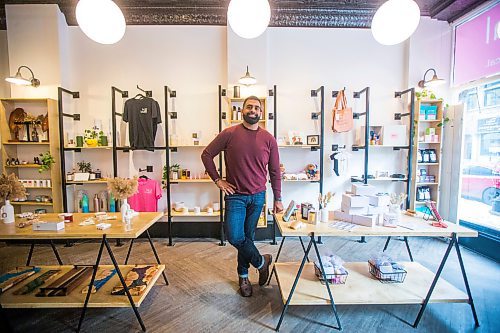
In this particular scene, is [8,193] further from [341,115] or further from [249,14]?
[341,115]

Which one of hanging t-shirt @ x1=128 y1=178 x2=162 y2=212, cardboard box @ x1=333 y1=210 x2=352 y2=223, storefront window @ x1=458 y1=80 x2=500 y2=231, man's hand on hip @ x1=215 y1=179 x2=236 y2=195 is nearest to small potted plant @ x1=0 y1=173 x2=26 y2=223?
hanging t-shirt @ x1=128 y1=178 x2=162 y2=212

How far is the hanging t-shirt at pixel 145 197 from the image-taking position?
11.9 ft

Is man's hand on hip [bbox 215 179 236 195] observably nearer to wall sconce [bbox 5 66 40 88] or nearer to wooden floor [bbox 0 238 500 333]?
wooden floor [bbox 0 238 500 333]

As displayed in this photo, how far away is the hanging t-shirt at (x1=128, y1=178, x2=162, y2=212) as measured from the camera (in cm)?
364

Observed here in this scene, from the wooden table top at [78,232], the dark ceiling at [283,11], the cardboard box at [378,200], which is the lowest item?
the wooden table top at [78,232]

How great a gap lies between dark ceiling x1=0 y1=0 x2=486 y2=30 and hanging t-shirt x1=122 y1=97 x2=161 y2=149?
128 cm

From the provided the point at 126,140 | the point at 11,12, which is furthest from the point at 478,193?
the point at 11,12

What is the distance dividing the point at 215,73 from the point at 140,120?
132 centimetres

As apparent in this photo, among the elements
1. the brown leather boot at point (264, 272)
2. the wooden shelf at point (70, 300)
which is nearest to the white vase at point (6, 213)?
the wooden shelf at point (70, 300)

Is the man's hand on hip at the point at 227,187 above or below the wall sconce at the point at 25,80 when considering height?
below

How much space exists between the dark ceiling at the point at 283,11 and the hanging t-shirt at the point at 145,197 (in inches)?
95.7

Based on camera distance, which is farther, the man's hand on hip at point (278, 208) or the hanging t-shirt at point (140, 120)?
A: the hanging t-shirt at point (140, 120)

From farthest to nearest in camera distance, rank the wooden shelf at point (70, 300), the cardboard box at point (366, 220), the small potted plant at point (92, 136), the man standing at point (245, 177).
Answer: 1. the small potted plant at point (92, 136)
2. the man standing at point (245, 177)
3. the cardboard box at point (366, 220)
4. the wooden shelf at point (70, 300)

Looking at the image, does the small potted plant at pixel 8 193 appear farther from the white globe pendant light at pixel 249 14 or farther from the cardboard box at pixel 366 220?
the cardboard box at pixel 366 220
